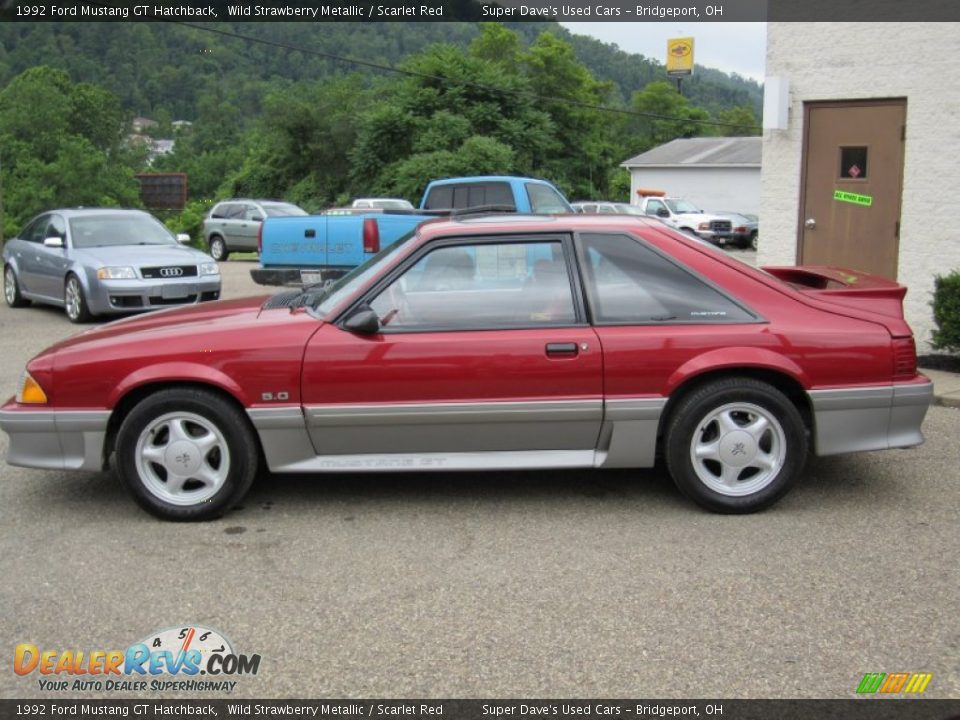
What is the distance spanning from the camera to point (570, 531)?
4805 mm

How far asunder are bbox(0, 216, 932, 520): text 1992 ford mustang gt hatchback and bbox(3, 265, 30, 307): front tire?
10.5 meters

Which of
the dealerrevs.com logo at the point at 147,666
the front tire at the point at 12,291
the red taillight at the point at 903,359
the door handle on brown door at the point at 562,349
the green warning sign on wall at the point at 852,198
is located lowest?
the dealerrevs.com logo at the point at 147,666

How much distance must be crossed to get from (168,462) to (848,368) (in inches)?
134

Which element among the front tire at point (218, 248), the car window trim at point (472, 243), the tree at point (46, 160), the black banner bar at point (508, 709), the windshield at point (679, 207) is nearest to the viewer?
the black banner bar at point (508, 709)

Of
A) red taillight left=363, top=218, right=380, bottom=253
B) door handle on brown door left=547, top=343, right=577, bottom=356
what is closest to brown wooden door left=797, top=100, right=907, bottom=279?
red taillight left=363, top=218, right=380, bottom=253

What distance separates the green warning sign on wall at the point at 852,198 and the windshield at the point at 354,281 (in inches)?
270

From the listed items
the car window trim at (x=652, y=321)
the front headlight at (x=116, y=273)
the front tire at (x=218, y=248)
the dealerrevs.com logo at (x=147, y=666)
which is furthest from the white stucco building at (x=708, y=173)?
the dealerrevs.com logo at (x=147, y=666)

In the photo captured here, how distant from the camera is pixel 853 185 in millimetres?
10539

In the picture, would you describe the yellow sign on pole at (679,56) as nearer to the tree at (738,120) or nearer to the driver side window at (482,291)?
the tree at (738,120)

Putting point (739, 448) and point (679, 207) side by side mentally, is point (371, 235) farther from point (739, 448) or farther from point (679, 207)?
point (679, 207)

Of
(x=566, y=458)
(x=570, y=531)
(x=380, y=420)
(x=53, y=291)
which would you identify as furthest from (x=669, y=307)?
(x=53, y=291)

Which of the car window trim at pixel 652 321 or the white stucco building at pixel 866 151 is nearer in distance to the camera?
the car window trim at pixel 652 321

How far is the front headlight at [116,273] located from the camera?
39.8 ft

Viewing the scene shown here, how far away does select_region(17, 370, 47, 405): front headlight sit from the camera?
4.96 metres
